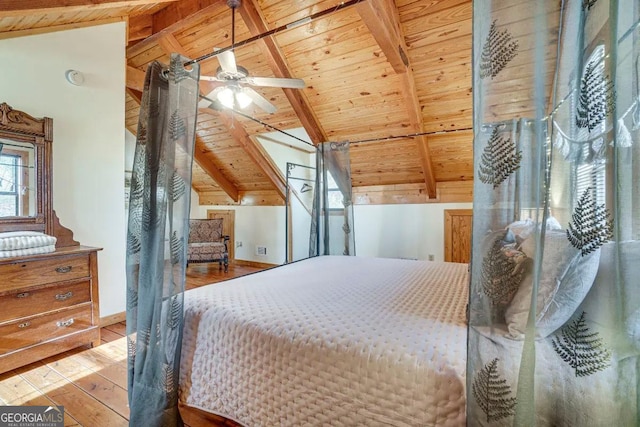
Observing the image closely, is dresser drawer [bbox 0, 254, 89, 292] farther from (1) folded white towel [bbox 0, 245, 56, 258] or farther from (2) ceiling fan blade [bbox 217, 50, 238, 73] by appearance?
(2) ceiling fan blade [bbox 217, 50, 238, 73]

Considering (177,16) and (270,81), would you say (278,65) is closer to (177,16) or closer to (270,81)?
(177,16)

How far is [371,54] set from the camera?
3.10 meters

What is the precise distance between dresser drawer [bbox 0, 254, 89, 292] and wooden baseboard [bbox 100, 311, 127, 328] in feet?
2.36

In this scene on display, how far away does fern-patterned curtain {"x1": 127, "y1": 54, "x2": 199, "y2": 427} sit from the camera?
4.62ft

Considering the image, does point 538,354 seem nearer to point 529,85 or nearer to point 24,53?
point 529,85

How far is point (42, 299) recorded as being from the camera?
223 cm

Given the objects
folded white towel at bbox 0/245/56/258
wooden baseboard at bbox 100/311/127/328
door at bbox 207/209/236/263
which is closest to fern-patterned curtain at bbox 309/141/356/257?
wooden baseboard at bbox 100/311/127/328

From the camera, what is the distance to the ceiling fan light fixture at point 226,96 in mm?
2469

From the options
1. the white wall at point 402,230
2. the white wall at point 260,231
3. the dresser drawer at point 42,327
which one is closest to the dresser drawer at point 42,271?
the dresser drawer at point 42,327

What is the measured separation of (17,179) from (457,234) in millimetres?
4916

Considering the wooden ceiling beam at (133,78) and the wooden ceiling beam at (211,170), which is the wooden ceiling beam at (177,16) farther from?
the wooden ceiling beam at (211,170)

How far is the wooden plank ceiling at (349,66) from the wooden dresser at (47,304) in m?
1.71

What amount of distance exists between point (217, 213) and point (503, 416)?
641 cm

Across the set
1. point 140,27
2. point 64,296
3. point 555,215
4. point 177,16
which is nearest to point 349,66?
point 177,16
